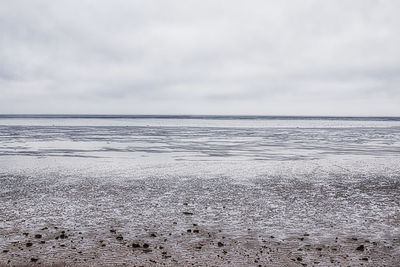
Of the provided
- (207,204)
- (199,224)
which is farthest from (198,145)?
(199,224)

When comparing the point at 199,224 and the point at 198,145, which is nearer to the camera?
the point at 199,224

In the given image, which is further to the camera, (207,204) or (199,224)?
(207,204)

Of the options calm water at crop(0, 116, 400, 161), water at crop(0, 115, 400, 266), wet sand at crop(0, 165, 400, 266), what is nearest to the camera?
wet sand at crop(0, 165, 400, 266)

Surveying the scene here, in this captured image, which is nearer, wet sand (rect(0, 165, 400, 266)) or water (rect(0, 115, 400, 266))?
wet sand (rect(0, 165, 400, 266))

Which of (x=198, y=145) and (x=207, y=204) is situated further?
(x=198, y=145)

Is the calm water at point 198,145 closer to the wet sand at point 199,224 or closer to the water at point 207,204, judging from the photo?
the water at point 207,204

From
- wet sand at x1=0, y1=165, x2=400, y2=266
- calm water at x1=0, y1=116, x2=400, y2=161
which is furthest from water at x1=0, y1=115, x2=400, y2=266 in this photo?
calm water at x1=0, y1=116, x2=400, y2=161

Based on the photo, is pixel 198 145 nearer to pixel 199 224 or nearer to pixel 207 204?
pixel 207 204

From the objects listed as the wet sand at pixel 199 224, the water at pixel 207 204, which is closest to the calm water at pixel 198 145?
the water at pixel 207 204

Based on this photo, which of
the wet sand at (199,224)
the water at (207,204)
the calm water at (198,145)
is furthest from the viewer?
the calm water at (198,145)

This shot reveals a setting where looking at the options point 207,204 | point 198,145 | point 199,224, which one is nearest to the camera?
point 199,224

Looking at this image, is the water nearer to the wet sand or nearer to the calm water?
the wet sand

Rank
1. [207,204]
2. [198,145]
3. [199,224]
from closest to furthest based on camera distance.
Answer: [199,224] → [207,204] → [198,145]

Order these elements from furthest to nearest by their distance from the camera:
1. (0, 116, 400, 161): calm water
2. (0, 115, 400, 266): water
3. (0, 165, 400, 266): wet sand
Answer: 1. (0, 116, 400, 161): calm water
2. (0, 115, 400, 266): water
3. (0, 165, 400, 266): wet sand
